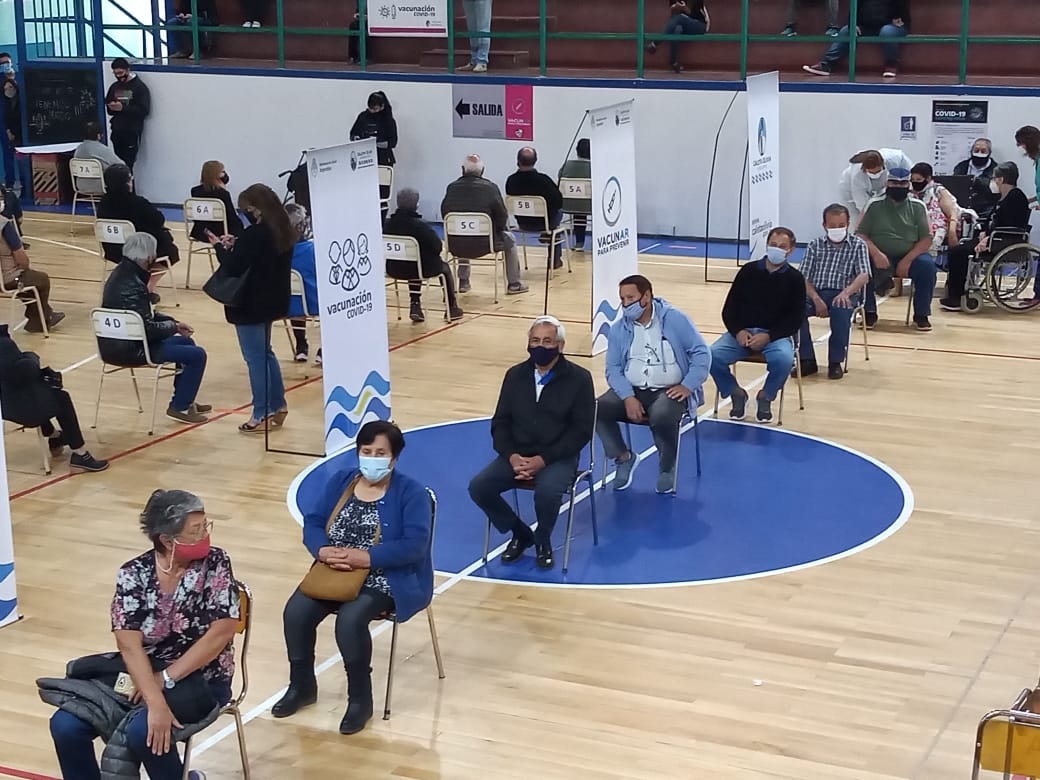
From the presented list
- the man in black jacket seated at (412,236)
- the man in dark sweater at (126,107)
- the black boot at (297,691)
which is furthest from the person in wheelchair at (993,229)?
the man in dark sweater at (126,107)

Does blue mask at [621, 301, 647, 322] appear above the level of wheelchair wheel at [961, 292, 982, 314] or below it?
above

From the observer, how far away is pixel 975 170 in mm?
16391

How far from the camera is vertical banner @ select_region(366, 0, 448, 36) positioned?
65.4 ft

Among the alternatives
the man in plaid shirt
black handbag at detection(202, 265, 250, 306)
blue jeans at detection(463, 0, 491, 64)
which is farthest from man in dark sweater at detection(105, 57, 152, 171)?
the man in plaid shirt

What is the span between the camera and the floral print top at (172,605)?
5.50 metres

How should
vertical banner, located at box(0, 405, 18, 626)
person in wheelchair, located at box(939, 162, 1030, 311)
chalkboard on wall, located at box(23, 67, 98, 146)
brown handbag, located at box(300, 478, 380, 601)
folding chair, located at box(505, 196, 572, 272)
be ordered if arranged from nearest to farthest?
brown handbag, located at box(300, 478, 380, 601) < vertical banner, located at box(0, 405, 18, 626) < person in wheelchair, located at box(939, 162, 1030, 311) < folding chair, located at box(505, 196, 572, 272) < chalkboard on wall, located at box(23, 67, 98, 146)

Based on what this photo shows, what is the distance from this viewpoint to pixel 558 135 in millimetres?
19219

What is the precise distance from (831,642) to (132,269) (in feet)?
18.8

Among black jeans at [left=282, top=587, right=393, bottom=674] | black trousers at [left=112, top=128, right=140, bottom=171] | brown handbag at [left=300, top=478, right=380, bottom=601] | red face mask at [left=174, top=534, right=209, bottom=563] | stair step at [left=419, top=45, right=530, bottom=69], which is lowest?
black jeans at [left=282, top=587, right=393, bottom=674]

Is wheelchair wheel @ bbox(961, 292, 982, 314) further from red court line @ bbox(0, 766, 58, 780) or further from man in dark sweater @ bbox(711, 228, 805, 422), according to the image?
red court line @ bbox(0, 766, 58, 780)

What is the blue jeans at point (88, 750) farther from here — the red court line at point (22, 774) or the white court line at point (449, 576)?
the white court line at point (449, 576)

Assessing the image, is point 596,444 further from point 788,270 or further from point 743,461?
point 788,270

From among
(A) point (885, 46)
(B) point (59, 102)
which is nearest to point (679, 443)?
(A) point (885, 46)

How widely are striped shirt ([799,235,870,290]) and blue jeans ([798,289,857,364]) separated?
0.08 metres
